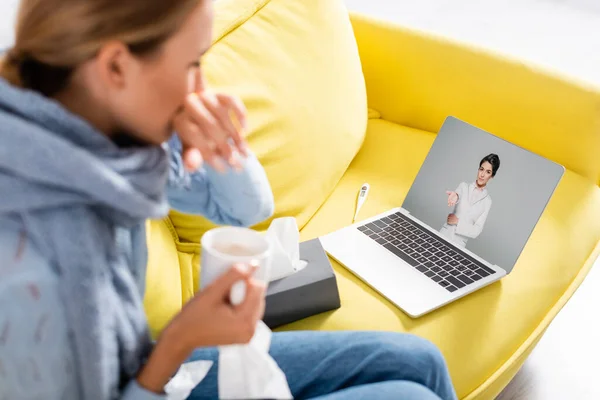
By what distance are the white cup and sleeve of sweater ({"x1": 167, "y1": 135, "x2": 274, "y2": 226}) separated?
123 millimetres

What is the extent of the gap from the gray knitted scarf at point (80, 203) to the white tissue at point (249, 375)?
13 cm


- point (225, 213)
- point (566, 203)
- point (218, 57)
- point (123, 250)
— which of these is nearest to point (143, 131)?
point (123, 250)

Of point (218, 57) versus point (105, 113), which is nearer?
point (105, 113)

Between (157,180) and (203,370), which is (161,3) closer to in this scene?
(157,180)

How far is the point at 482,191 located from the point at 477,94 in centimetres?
39

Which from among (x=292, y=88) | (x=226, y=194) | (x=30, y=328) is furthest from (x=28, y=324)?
(x=292, y=88)

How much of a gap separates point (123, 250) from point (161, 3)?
0.97 feet

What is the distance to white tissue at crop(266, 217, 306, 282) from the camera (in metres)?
1.09

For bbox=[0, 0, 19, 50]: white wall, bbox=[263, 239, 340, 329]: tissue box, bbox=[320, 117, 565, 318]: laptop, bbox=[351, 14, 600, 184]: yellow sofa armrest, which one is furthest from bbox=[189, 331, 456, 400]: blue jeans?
bbox=[351, 14, 600, 184]: yellow sofa armrest

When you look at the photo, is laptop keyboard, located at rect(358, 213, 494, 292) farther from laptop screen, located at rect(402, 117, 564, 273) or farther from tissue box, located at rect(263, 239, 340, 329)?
tissue box, located at rect(263, 239, 340, 329)

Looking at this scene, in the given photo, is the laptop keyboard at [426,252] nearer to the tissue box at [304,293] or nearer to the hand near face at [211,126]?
the tissue box at [304,293]

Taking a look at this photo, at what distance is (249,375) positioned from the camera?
780 millimetres

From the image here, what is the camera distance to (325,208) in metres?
1.47

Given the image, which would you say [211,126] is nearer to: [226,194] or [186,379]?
[226,194]
